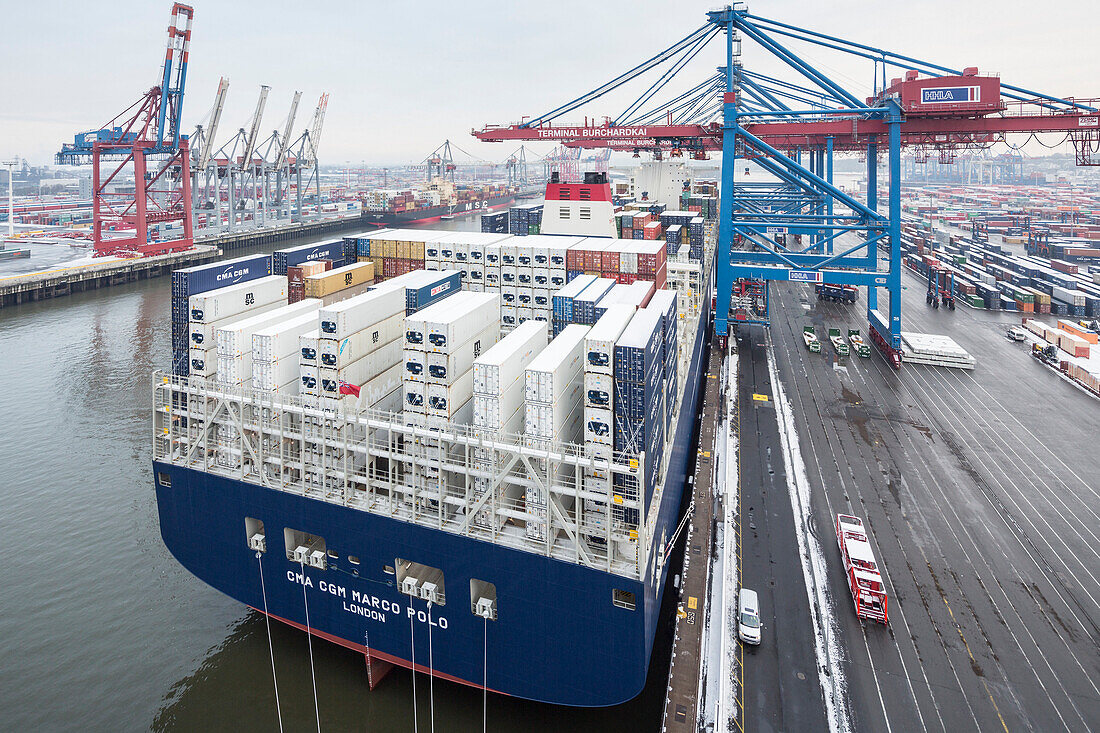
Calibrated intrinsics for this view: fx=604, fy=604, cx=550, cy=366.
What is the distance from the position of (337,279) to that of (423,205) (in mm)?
133770

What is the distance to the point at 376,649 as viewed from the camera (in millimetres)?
17203

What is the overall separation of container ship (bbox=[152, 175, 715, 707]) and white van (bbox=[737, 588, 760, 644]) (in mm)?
2450

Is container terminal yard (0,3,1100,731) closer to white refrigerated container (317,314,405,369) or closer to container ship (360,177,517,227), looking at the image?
white refrigerated container (317,314,405,369)

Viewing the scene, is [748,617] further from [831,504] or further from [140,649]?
[140,649]

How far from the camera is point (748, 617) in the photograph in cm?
1750

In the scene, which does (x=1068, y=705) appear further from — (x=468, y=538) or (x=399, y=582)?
(x=399, y=582)

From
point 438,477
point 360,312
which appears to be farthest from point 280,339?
point 438,477

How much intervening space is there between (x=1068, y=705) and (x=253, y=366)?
23.8 meters

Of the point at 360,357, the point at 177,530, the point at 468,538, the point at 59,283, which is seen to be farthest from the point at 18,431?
the point at 59,283

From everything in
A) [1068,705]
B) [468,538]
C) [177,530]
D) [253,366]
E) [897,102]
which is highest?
[897,102]

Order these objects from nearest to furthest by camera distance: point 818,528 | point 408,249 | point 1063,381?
point 818,528
point 408,249
point 1063,381

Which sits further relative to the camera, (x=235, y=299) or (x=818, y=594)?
(x=235, y=299)

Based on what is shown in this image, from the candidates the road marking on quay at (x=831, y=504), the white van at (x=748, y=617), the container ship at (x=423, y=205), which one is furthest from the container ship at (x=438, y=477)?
the container ship at (x=423, y=205)

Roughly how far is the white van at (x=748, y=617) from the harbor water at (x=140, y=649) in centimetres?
300
